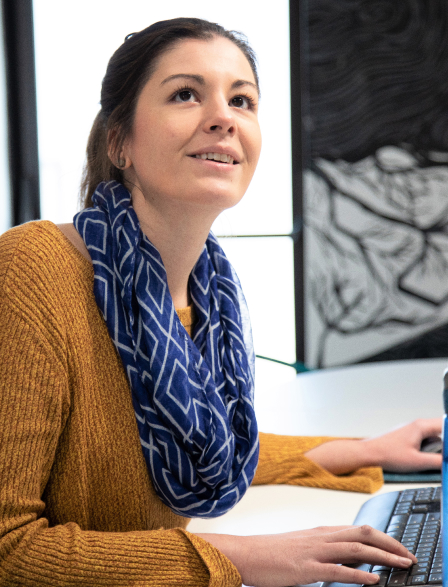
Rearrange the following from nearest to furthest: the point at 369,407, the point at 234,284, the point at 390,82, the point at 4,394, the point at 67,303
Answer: the point at 4,394 < the point at 67,303 < the point at 234,284 < the point at 369,407 < the point at 390,82

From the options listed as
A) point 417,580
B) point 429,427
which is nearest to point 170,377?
point 417,580

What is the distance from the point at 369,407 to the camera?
61.9 inches

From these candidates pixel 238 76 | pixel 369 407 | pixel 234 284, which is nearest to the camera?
pixel 238 76

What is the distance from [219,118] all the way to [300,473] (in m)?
0.61

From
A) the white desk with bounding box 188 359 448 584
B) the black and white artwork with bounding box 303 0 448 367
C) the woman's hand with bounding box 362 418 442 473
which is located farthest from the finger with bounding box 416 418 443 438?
the black and white artwork with bounding box 303 0 448 367

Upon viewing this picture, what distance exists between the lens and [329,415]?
1512 millimetres

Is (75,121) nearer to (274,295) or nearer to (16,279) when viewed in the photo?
(274,295)

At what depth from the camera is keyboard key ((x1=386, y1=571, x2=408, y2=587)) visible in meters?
0.69

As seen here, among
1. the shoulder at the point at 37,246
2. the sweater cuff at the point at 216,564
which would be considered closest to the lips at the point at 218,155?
the shoulder at the point at 37,246

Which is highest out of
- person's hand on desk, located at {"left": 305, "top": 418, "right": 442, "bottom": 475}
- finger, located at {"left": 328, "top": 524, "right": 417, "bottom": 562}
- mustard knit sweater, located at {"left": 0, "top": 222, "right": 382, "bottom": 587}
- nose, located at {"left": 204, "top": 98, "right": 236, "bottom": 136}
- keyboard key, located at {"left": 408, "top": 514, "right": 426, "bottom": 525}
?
nose, located at {"left": 204, "top": 98, "right": 236, "bottom": 136}

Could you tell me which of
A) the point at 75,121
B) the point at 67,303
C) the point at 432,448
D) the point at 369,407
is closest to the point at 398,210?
the point at 75,121

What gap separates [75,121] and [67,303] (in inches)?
119

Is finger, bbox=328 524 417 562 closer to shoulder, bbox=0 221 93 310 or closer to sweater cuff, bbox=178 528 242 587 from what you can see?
sweater cuff, bbox=178 528 242 587

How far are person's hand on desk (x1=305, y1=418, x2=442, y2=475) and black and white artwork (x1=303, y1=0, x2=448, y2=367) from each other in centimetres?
232
